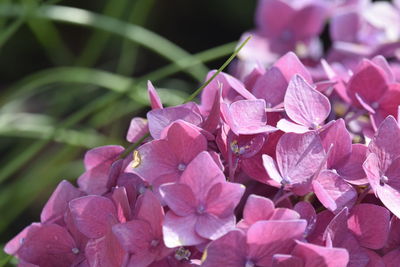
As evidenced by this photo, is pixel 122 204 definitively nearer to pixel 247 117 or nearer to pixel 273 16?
pixel 247 117

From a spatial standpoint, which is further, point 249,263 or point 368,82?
point 368,82

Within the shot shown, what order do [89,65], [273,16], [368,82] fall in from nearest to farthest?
[368,82] < [273,16] < [89,65]

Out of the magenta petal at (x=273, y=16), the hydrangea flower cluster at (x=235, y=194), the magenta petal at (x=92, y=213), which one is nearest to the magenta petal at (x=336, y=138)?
the hydrangea flower cluster at (x=235, y=194)

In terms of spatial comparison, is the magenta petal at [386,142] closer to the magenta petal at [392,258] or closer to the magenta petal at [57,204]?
the magenta petal at [392,258]

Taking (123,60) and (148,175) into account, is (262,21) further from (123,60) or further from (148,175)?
(123,60)

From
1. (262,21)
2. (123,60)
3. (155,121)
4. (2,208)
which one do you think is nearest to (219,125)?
(155,121)

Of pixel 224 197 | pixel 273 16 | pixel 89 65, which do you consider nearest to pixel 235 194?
pixel 224 197
